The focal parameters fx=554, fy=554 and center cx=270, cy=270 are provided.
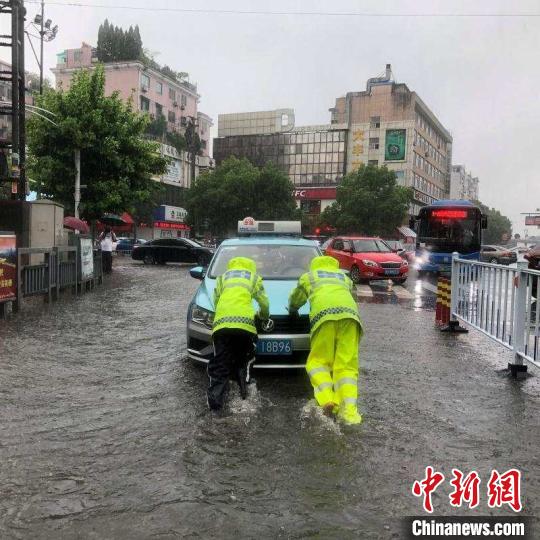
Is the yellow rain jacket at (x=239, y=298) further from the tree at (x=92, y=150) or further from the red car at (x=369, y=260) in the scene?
the tree at (x=92, y=150)

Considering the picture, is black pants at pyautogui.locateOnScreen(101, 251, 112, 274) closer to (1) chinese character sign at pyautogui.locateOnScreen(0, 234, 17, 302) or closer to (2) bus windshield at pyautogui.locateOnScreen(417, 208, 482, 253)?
(1) chinese character sign at pyautogui.locateOnScreen(0, 234, 17, 302)

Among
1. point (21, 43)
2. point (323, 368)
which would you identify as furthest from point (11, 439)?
point (21, 43)

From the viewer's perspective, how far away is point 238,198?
4541cm

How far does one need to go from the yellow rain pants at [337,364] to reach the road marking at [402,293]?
10553 millimetres

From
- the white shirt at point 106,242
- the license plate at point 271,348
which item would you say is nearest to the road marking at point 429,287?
the white shirt at point 106,242

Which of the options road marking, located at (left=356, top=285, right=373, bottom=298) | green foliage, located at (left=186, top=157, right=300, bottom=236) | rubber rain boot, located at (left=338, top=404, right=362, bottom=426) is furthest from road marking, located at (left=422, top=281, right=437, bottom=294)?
green foliage, located at (left=186, top=157, right=300, bottom=236)

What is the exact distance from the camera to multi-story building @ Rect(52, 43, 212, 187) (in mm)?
59031

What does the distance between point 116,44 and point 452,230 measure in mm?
51650

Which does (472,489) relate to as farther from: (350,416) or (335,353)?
(335,353)

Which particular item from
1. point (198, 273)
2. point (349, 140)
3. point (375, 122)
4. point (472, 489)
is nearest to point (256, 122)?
point (349, 140)

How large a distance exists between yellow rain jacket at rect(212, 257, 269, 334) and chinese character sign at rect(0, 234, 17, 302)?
6.24m

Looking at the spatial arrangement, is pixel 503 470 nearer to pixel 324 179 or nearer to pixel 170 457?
pixel 170 457

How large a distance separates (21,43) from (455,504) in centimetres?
1741

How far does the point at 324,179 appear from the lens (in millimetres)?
73250
